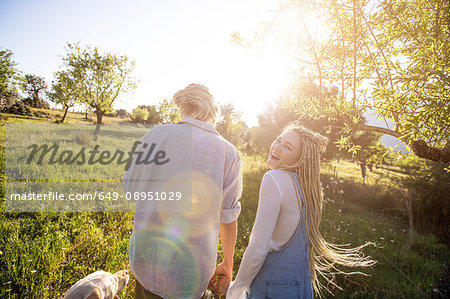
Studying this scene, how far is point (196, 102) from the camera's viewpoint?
169 centimetres

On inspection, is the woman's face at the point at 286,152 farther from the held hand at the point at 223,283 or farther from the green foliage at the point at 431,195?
the green foliage at the point at 431,195

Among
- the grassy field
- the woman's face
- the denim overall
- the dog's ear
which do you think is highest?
the woman's face

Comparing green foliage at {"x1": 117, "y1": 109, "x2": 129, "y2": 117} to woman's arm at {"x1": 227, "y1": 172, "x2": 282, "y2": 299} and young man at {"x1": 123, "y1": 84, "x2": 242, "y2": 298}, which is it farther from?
woman's arm at {"x1": 227, "y1": 172, "x2": 282, "y2": 299}

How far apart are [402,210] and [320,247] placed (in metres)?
16.6

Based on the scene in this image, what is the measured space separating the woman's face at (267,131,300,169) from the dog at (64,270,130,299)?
2753 millimetres

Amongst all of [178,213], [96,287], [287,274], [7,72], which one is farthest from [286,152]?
[7,72]

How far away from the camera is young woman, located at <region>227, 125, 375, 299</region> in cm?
177

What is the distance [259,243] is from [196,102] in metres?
1.40

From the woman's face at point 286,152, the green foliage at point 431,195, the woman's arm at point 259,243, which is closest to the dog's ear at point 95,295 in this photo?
the woman's arm at point 259,243

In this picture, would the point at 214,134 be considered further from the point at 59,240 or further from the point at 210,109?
the point at 59,240

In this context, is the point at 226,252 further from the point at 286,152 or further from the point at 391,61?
the point at 391,61

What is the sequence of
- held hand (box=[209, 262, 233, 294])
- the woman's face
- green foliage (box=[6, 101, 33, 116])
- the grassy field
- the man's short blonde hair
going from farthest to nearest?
green foliage (box=[6, 101, 33, 116]) < the grassy field < the woman's face < held hand (box=[209, 262, 233, 294]) < the man's short blonde hair

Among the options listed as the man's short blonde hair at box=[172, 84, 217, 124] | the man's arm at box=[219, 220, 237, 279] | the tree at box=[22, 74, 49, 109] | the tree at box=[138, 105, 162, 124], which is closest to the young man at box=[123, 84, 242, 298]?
the man's short blonde hair at box=[172, 84, 217, 124]

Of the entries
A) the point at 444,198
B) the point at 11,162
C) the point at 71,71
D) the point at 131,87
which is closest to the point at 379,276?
the point at 444,198
